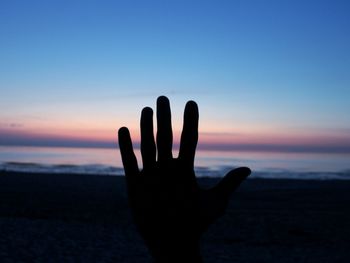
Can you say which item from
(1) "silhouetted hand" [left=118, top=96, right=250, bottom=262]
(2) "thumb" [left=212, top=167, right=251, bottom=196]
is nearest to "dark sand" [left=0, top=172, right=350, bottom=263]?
(1) "silhouetted hand" [left=118, top=96, right=250, bottom=262]

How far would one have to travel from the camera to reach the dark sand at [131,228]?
36.2 ft

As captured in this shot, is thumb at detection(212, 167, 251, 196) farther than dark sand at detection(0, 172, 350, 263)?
No

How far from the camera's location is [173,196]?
11.9ft

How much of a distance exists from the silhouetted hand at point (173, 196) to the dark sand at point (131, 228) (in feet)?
22.4

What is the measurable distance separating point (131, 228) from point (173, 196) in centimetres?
1174

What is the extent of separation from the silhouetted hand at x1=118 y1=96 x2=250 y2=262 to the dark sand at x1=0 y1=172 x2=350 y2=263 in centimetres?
682

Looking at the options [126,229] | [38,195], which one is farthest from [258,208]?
[38,195]

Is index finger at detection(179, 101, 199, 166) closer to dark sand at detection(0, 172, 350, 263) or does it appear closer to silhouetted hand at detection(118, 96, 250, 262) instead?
silhouetted hand at detection(118, 96, 250, 262)

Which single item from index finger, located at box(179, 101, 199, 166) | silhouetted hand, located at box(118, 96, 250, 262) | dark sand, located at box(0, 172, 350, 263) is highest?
index finger, located at box(179, 101, 199, 166)

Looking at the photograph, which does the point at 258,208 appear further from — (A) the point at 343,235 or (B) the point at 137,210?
(B) the point at 137,210

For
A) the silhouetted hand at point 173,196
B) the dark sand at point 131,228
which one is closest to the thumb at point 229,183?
the silhouetted hand at point 173,196

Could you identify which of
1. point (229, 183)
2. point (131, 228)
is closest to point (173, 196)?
point (229, 183)

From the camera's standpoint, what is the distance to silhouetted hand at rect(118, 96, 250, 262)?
3.63m

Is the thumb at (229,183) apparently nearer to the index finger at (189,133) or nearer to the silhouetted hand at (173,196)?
the silhouetted hand at (173,196)
